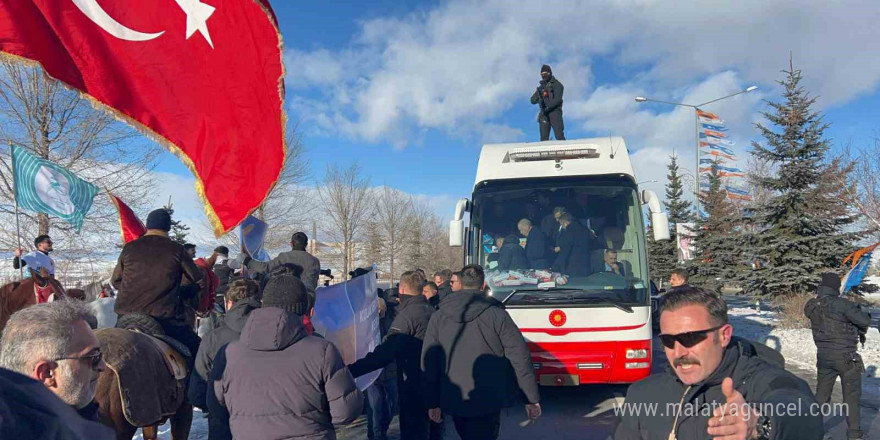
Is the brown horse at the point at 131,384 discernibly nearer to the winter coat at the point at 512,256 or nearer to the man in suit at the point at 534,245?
the winter coat at the point at 512,256

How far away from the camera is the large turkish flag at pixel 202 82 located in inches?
139

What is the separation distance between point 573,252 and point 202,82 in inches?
206

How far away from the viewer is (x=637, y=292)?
278 inches

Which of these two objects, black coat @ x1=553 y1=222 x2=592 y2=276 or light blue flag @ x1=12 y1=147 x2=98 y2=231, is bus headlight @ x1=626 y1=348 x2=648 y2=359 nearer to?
black coat @ x1=553 y1=222 x2=592 y2=276

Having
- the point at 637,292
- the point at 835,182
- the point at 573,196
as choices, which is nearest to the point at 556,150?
the point at 573,196

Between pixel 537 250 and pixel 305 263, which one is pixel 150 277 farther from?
pixel 537 250

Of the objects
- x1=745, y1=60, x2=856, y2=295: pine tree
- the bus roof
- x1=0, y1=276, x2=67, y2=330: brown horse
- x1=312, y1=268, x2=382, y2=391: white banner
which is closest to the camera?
x1=312, y1=268, x2=382, y2=391: white banner

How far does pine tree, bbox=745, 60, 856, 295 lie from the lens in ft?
56.9

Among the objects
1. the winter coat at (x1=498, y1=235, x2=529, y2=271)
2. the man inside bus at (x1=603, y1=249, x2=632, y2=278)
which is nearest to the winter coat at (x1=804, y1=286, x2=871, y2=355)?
the man inside bus at (x1=603, y1=249, x2=632, y2=278)

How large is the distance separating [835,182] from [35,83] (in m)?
23.9

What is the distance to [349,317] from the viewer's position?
4938mm

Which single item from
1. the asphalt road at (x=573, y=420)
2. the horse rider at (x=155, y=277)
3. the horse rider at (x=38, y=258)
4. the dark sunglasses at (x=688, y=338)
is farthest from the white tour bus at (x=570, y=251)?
the horse rider at (x=38, y=258)

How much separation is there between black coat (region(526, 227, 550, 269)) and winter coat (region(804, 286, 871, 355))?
3449 mm

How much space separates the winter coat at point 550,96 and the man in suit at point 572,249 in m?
3.66
